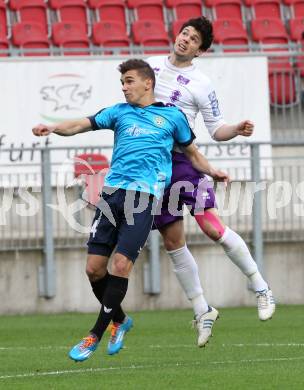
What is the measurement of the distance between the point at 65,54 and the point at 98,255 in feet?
31.9

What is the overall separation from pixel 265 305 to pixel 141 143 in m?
1.93

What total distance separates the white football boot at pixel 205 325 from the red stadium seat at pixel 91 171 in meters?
5.46

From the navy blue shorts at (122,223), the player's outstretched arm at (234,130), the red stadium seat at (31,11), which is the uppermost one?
the red stadium seat at (31,11)

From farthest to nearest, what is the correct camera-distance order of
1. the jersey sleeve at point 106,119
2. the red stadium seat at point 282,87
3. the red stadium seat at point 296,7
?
1. the red stadium seat at point 296,7
2. the red stadium seat at point 282,87
3. the jersey sleeve at point 106,119

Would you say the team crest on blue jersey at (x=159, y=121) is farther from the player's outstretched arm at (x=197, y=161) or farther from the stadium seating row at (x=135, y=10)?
the stadium seating row at (x=135, y=10)

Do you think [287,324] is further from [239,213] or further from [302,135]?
[302,135]

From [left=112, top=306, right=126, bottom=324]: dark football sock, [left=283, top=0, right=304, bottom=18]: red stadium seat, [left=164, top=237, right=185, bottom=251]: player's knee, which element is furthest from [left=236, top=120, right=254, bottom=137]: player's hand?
[left=283, top=0, right=304, bottom=18]: red stadium seat

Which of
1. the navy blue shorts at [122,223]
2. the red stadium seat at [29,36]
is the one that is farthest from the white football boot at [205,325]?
the red stadium seat at [29,36]

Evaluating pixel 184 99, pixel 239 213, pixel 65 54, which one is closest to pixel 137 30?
pixel 65 54

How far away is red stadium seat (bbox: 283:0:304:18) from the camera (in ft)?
67.4

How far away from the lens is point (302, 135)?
57.0 ft

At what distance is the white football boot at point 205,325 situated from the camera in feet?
32.0

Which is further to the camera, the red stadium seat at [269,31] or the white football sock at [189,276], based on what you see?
the red stadium seat at [269,31]

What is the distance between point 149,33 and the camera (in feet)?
62.8
